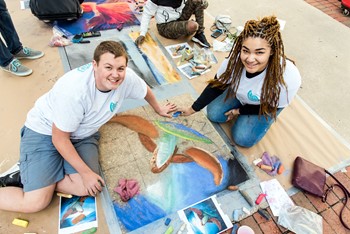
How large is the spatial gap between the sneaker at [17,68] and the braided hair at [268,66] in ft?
6.25

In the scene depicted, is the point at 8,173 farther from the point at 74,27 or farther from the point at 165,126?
the point at 74,27

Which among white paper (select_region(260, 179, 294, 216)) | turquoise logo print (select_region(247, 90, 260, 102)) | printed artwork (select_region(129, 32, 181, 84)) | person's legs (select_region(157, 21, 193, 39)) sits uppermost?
turquoise logo print (select_region(247, 90, 260, 102))

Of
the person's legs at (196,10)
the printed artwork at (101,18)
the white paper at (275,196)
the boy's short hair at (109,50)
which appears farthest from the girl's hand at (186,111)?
the printed artwork at (101,18)

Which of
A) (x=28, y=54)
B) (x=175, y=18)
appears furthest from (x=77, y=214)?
(x=175, y=18)

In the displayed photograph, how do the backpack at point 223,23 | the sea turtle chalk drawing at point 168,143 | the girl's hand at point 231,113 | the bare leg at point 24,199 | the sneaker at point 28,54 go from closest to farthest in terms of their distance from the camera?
the bare leg at point 24,199 < the sea turtle chalk drawing at point 168,143 < the girl's hand at point 231,113 < the sneaker at point 28,54 < the backpack at point 223,23

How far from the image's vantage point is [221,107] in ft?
7.54

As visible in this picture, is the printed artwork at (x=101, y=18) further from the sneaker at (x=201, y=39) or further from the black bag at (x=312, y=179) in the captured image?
the black bag at (x=312, y=179)

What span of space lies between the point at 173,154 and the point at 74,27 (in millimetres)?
2177

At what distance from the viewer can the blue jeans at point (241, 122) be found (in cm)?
213

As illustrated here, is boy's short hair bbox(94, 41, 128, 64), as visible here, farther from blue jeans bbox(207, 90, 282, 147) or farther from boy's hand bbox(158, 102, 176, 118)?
blue jeans bbox(207, 90, 282, 147)

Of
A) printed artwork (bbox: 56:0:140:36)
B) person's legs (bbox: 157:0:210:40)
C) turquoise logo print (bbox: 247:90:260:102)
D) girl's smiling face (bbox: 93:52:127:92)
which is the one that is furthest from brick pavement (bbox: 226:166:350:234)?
printed artwork (bbox: 56:0:140:36)

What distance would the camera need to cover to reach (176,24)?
312 centimetres

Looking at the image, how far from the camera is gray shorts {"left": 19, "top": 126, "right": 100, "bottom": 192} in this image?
5.56 feet

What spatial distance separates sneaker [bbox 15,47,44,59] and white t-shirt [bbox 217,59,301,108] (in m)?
2.04
